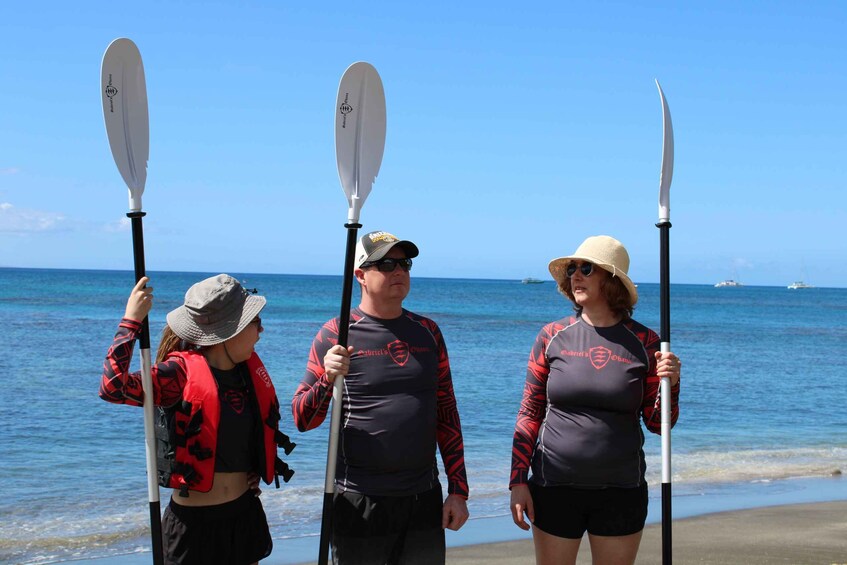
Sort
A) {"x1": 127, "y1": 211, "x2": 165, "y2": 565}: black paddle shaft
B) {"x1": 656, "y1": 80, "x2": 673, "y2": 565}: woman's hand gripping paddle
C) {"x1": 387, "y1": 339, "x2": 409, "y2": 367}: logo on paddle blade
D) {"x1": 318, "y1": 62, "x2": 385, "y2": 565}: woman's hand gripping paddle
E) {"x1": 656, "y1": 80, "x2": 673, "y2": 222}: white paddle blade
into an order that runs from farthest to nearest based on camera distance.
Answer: {"x1": 656, "y1": 80, "x2": 673, "y2": 222}: white paddle blade → {"x1": 318, "y1": 62, "x2": 385, "y2": 565}: woman's hand gripping paddle → {"x1": 656, "y1": 80, "x2": 673, "y2": 565}: woman's hand gripping paddle → {"x1": 387, "y1": 339, "x2": 409, "y2": 367}: logo on paddle blade → {"x1": 127, "y1": 211, "x2": 165, "y2": 565}: black paddle shaft

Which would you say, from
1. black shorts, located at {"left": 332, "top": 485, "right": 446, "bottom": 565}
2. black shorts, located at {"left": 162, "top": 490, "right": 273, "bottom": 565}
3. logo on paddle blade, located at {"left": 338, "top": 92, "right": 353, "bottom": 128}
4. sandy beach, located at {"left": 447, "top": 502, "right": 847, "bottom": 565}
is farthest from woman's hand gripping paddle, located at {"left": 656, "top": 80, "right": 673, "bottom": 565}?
sandy beach, located at {"left": 447, "top": 502, "right": 847, "bottom": 565}

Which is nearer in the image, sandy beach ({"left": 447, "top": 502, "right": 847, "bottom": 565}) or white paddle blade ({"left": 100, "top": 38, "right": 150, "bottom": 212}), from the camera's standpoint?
white paddle blade ({"left": 100, "top": 38, "right": 150, "bottom": 212})

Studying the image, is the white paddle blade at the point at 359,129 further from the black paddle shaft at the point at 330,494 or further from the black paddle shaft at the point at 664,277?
the black paddle shaft at the point at 664,277

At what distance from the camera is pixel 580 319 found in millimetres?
3639

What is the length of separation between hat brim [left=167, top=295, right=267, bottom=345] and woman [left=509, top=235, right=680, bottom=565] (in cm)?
115

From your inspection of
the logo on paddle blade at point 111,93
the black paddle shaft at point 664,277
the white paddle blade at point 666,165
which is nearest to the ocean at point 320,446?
the black paddle shaft at point 664,277

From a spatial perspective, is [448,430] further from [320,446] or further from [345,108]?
[320,446]

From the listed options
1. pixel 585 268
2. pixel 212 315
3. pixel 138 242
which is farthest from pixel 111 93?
pixel 585 268

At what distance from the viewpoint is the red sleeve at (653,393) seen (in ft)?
11.7

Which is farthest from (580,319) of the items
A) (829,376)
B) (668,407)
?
(829,376)

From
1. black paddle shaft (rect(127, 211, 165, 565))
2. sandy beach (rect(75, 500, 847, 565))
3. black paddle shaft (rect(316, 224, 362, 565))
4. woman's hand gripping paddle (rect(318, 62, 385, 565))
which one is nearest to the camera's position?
black paddle shaft (rect(127, 211, 165, 565))

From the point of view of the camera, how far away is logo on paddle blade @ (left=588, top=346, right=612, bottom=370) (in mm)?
3457

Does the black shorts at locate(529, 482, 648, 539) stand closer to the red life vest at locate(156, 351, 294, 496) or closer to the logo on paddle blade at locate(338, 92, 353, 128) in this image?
the red life vest at locate(156, 351, 294, 496)

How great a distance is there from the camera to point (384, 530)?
10.8 ft
